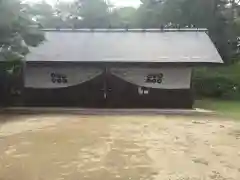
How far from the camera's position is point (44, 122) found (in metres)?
11.5

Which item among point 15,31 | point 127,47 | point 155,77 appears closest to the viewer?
point 15,31

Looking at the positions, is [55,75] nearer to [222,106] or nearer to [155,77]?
[155,77]

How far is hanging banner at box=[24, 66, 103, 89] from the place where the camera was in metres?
15.5

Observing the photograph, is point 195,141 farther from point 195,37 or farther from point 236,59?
point 236,59

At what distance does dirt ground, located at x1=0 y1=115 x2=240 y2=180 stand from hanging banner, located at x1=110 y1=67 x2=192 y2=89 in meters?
3.08

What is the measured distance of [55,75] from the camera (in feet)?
51.1

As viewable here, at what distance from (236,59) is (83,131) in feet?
48.7

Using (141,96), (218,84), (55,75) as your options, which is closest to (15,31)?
(55,75)

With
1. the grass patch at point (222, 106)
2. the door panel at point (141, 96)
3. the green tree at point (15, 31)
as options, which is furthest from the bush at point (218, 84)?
the green tree at point (15, 31)

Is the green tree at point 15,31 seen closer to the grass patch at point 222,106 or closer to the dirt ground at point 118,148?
the dirt ground at point 118,148

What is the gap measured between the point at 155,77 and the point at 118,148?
780cm

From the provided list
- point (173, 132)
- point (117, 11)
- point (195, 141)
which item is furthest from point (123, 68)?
point (117, 11)

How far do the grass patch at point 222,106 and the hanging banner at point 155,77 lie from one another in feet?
5.07

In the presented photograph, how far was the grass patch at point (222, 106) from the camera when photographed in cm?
1414
